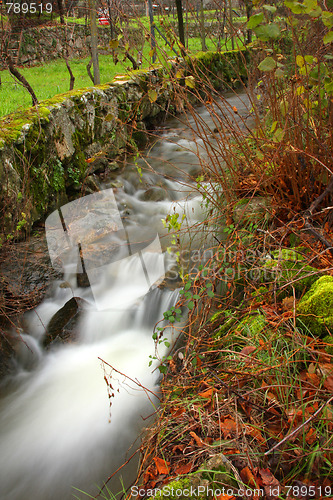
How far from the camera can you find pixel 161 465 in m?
1.81

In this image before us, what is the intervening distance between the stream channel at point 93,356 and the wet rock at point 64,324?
0.18ft

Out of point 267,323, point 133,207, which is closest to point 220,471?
point 267,323

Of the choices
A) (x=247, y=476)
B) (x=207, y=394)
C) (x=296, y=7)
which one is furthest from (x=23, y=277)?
(x=296, y=7)

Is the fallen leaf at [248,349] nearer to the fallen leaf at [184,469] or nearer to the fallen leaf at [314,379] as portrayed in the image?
the fallen leaf at [314,379]

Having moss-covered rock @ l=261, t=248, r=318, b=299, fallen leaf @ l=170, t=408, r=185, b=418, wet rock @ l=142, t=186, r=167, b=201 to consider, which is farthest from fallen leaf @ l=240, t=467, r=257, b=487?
wet rock @ l=142, t=186, r=167, b=201

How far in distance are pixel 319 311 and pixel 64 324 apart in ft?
9.09

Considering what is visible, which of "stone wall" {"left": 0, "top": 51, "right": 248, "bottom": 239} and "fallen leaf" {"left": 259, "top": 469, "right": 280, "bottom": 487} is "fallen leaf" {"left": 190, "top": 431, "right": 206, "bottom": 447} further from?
"stone wall" {"left": 0, "top": 51, "right": 248, "bottom": 239}

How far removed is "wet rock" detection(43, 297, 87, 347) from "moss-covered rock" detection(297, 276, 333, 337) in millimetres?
2582

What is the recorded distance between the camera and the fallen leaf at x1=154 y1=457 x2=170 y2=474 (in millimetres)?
1765

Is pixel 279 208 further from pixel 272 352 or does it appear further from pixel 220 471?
pixel 220 471

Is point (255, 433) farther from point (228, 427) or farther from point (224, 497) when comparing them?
point (224, 497)

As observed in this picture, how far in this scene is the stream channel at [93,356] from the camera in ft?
9.50

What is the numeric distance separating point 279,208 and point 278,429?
1.89 metres

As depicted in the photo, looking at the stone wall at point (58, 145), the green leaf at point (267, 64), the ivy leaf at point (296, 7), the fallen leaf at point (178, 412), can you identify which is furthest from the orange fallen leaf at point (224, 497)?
the stone wall at point (58, 145)
